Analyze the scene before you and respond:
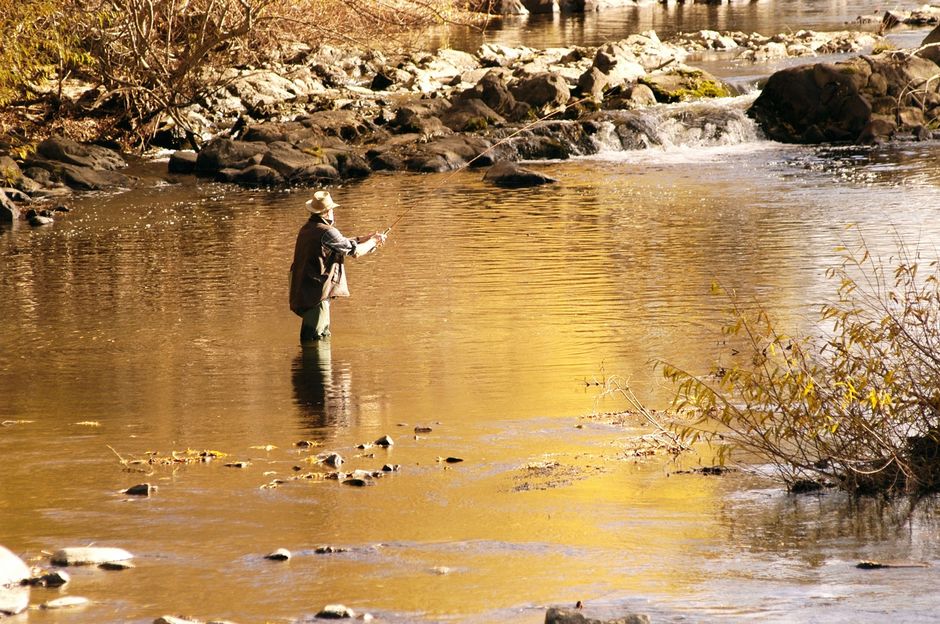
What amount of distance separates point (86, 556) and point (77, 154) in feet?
65.3

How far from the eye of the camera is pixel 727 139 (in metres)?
27.4

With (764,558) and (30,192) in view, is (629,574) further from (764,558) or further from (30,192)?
(30,192)

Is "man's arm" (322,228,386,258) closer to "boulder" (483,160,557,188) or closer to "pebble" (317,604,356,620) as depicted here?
"pebble" (317,604,356,620)

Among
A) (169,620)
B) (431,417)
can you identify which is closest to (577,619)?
(169,620)

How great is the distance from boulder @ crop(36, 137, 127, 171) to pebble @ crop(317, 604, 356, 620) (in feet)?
66.8

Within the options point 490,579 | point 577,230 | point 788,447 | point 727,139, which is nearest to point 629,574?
point 490,579

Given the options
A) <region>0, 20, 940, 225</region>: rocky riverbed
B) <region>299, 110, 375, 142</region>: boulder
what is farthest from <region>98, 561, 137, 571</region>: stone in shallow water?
<region>299, 110, 375, 142</region>: boulder

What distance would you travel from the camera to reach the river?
570 cm

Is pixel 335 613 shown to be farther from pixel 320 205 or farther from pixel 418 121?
pixel 418 121

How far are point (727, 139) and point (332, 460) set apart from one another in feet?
68.6

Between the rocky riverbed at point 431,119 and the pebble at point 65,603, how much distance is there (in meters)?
14.8

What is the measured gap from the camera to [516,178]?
22828 millimetres

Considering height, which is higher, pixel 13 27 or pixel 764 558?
pixel 13 27

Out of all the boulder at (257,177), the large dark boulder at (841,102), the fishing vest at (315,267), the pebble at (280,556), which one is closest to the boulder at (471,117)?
the boulder at (257,177)
